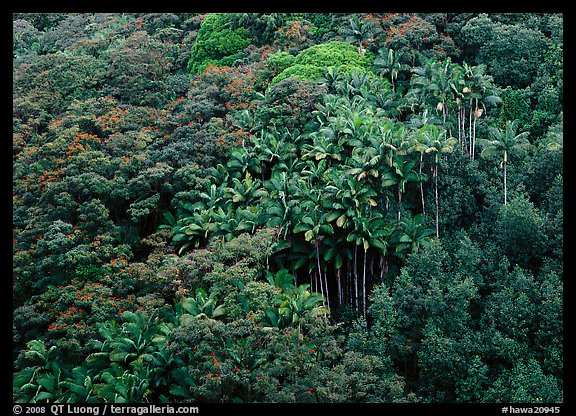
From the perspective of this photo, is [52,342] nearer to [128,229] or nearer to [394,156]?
Answer: [128,229]

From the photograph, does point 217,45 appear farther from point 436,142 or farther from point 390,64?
point 436,142

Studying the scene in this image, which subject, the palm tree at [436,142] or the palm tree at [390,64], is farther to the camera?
the palm tree at [390,64]

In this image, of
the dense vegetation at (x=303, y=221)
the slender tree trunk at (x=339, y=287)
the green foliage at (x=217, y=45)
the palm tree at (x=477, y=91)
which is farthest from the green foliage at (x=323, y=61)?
the slender tree trunk at (x=339, y=287)

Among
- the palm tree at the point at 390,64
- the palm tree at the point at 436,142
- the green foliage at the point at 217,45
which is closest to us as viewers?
the palm tree at the point at 436,142

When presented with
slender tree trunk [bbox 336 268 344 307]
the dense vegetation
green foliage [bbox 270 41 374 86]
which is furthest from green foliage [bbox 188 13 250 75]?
slender tree trunk [bbox 336 268 344 307]

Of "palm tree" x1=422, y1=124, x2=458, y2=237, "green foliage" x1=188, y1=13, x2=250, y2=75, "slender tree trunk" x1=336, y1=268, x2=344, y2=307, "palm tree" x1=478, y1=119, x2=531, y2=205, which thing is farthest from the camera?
"green foliage" x1=188, y1=13, x2=250, y2=75

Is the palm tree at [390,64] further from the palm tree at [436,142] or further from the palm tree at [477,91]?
the palm tree at [436,142]

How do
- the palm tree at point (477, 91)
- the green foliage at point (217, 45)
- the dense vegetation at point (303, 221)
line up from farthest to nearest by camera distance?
the green foliage at point (217, 45) → the palm tree at point (477, 91) → the dense vegetation at point (303, 221)

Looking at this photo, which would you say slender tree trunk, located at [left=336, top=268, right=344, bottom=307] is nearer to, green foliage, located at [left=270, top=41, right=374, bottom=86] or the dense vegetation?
the dense vegetation

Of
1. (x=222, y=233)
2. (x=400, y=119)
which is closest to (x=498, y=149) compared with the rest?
(x=400, y=119)
